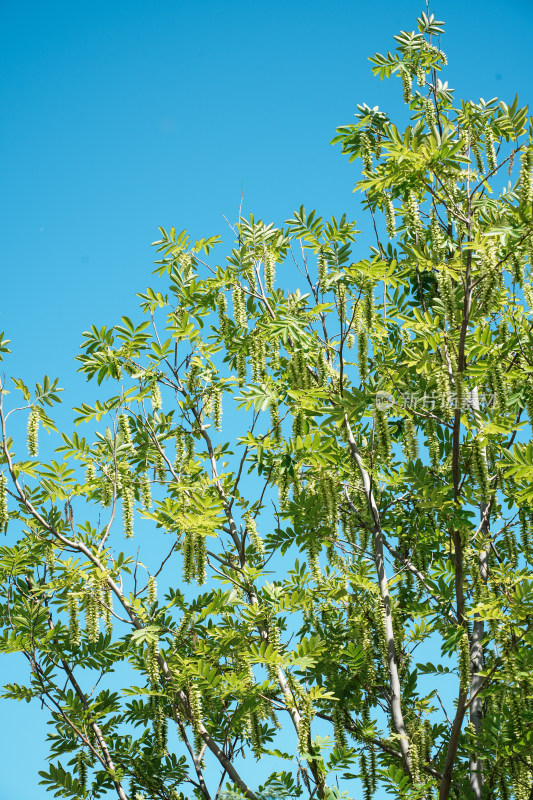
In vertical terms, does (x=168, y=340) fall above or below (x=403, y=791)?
above

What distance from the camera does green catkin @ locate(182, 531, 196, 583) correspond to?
5.17m

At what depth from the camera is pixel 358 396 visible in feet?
17.1

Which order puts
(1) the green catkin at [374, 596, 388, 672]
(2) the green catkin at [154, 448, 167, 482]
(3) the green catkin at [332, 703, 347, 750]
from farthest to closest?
(2) the green catkin at [154, 448, 167, 482] < (1) the green catkin at [374, 596, 388, 672] < (3) the green catkin at [332, 703, 347, 750]

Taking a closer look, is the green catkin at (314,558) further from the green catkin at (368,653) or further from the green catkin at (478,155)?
the green catkin at (478,155)

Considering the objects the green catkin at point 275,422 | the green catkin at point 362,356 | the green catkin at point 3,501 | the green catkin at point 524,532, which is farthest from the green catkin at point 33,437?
the green catkin at point 524,532

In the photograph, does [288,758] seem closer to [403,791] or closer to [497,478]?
[403,791]

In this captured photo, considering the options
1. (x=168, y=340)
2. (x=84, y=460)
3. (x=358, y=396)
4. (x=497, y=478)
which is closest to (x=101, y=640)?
(x=84, y=460)

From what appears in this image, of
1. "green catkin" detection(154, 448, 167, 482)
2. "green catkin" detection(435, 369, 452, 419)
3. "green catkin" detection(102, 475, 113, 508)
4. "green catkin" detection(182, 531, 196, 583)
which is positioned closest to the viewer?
"green catkin" detection(435, 369, 452, 419)

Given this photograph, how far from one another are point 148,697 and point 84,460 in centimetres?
208

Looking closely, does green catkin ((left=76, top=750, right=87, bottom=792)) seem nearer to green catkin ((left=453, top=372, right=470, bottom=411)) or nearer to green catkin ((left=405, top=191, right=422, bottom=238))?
green catkin ((left=453, top=372, right=470, bottom=411))

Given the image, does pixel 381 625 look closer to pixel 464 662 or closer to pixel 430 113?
pixel 464 662

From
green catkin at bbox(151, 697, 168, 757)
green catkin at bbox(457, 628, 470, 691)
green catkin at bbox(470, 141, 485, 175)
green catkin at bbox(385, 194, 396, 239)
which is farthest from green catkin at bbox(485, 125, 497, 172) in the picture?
green catkin at bbox(151, 697, 168, 757)

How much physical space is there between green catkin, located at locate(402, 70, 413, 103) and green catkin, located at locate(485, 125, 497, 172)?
2.59 ft

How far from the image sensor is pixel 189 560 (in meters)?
5.18
